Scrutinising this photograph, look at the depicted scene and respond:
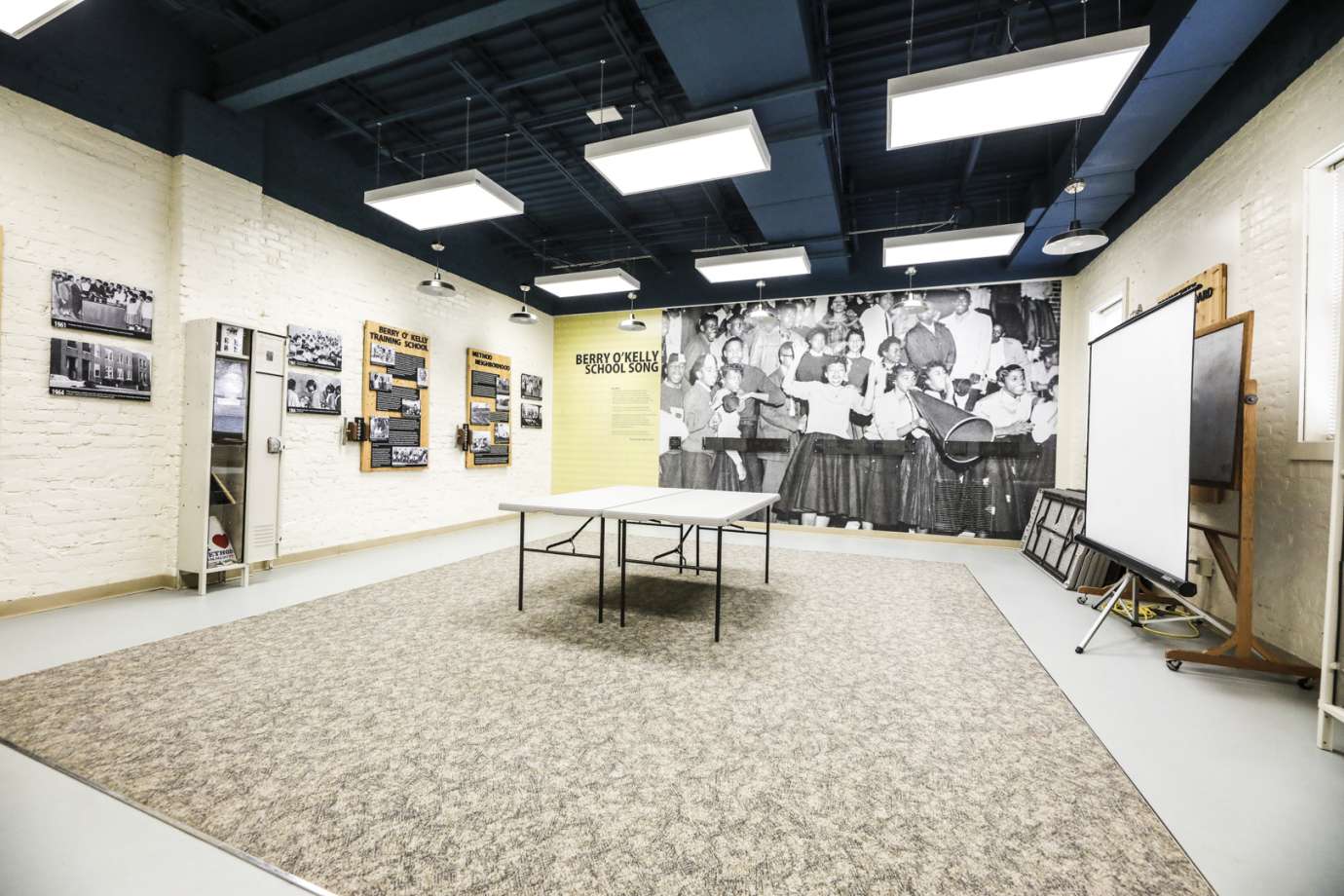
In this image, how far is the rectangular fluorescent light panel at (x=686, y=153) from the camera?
3410 millimetres

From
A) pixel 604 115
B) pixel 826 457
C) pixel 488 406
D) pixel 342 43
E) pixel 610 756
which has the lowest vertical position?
pixel 610 756

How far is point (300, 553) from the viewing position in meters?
5.29

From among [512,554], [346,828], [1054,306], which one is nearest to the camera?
[346,828]

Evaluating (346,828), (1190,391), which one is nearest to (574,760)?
(346,828)

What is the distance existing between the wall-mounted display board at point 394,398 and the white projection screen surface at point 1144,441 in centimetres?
683

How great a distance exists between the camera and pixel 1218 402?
3.18 meters

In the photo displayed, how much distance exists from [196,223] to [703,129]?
421 cm

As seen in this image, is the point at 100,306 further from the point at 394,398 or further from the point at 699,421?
the point at 699,421

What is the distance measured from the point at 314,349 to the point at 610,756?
5249mm

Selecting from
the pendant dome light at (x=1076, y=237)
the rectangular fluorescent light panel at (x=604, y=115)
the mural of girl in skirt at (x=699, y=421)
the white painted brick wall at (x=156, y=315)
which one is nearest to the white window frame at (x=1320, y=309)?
the pendant dome light at (x=1076, y=237)

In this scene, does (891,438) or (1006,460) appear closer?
(1006,460)

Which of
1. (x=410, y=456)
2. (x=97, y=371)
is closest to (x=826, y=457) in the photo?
(x=410, y=456)

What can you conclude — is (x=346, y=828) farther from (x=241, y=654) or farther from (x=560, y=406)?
(x=560, y=406)

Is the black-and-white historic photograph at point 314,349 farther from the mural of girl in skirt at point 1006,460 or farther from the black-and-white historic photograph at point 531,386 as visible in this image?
the mural of girl in skirt at point 1006,460
